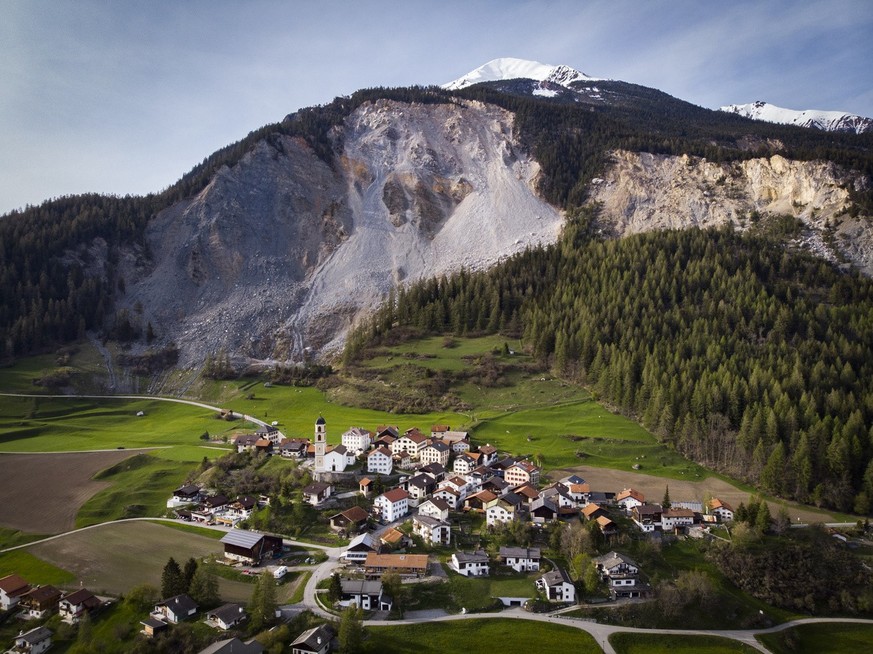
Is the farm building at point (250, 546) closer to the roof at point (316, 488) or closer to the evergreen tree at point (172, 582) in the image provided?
the evergreen tree at point (172, 582)

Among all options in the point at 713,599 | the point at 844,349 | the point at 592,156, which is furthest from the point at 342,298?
the point at 713,599

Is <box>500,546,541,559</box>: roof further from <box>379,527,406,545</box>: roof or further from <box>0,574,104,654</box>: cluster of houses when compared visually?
<box>0,574,104,654</box>: cluster of houses

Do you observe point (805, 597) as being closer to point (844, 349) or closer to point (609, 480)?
point (609, 480)

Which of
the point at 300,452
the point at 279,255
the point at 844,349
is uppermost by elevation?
the point at 279,255

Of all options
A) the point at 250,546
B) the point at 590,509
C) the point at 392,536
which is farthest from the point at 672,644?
the point at 250,546

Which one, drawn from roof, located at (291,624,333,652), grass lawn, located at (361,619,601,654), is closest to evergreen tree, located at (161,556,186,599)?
roof, located at (291,624,333,652)
